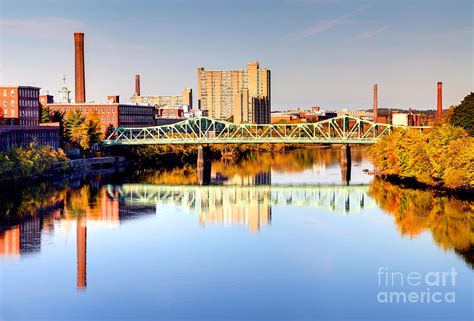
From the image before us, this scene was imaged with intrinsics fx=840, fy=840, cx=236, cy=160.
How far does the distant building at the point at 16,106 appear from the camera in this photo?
265 feet

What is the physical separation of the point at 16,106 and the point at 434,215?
50588 mm

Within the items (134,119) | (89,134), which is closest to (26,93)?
(89,134)

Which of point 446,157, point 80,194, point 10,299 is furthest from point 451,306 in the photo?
point 80,194

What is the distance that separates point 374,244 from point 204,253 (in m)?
7.45

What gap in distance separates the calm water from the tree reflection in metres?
0.09

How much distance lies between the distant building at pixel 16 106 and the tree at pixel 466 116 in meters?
40.7

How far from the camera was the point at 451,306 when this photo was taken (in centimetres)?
2620

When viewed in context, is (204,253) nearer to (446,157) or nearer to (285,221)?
(285,221)

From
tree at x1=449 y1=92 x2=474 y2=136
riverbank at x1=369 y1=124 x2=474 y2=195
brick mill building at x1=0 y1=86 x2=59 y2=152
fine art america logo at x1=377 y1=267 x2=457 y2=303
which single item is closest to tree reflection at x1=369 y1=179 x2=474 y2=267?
riverbank at x1=369 y1=124 x2=474 y2=195

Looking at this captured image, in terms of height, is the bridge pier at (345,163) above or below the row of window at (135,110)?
below

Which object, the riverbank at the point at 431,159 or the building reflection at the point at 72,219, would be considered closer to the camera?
the building reflection at the point at 72,219

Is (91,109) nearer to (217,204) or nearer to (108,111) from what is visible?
(108,111)

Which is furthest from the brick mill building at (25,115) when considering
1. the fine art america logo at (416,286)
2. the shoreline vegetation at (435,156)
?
the fine art america logo at (416,286)

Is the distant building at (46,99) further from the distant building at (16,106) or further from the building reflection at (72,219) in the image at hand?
the building reflection at (72,219)
